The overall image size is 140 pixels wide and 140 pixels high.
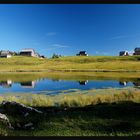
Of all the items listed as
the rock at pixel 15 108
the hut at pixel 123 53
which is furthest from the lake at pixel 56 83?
the hut at pixel 123 53

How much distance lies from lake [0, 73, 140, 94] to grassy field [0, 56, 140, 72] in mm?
374

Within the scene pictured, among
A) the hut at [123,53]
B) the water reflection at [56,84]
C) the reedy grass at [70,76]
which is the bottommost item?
the water reflection at [56,84]

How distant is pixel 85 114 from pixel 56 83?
1092 millimetres

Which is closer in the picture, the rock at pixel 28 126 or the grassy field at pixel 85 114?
the grassy field at pixel 85 114

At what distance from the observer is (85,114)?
9.68 meters

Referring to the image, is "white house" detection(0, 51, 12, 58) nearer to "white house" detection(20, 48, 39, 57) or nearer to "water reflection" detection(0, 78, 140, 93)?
"white house" detection(20, 48, 39, 57)

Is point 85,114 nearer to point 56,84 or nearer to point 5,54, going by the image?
point 56,84

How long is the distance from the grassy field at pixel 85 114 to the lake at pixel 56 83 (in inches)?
5.9

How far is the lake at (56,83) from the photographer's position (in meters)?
9.93

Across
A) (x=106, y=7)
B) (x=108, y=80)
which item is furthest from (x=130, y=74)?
(x=106, y=7)

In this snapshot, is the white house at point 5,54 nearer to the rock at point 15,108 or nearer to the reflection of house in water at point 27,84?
the reflection of house in water at point 27,84

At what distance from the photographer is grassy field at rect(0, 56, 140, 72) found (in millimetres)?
10297

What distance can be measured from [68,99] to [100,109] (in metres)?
0.84

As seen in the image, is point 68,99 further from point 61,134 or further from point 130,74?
point 130,74
